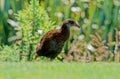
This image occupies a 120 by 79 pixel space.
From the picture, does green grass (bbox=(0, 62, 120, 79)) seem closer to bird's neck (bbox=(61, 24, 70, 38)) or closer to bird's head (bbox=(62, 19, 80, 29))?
bird's neck (bbox=(61, 24, 70, 38))

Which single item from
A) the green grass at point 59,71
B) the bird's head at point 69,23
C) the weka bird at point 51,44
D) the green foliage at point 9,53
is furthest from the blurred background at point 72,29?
the green grass at point 59,71

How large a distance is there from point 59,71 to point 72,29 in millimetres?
3934

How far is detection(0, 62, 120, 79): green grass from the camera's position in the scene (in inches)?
240

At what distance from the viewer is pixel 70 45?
10.0 metres

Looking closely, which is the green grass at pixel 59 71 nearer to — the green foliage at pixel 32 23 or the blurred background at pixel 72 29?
the blurred background at pixel 72 29

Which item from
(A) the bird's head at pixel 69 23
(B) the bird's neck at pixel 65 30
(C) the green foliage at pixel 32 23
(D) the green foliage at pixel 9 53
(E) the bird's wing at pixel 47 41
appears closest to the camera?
(E) the bird's wing at pixel 47 41

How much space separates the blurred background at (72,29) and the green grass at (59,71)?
260cm

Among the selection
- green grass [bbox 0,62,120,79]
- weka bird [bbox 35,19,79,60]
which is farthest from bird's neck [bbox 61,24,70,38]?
green grass [bbox 0,62,120,79]

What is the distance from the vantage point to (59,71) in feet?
21.0

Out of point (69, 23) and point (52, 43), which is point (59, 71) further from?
point (69, 23)

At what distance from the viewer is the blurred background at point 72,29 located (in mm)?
9648

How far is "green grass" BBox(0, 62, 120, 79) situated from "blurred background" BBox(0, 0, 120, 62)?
2596 millimetres

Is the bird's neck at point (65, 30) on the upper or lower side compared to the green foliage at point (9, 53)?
upper

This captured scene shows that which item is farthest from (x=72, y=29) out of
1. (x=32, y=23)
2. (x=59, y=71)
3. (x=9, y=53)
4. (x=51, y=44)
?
(x=59, y=71)
